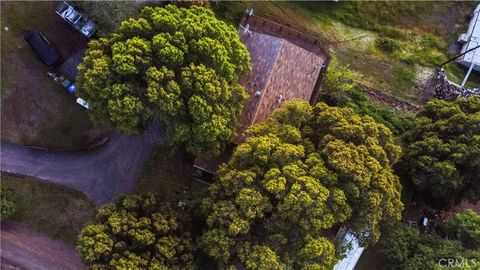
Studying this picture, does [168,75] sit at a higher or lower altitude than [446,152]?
lower

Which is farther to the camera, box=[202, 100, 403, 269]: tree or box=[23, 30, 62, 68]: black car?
box=[23, 30, 62, 68]: black car

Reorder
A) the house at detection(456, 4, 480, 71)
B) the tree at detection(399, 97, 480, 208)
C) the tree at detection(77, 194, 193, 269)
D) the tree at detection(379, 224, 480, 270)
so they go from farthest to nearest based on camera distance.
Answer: the house at detection(456, 4, 480, 71) < the tree at detection(399, 97, 480, 208) < the tree at detection(379, 224, 480, 270) < the tree at detection(77, 194, 193, 269)

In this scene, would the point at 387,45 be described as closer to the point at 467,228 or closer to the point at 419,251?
the point at 467,228

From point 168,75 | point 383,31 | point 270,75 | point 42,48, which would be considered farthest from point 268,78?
point 42,48

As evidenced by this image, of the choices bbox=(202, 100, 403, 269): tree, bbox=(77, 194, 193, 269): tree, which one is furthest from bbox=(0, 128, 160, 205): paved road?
bbox=(202, 100, 403, 269): tree

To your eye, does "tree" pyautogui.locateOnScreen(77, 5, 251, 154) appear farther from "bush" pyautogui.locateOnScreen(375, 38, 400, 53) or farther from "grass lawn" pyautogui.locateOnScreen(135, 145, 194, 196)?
"bush" pyautogui.locateOnScreen(375, 38, 400, 53)

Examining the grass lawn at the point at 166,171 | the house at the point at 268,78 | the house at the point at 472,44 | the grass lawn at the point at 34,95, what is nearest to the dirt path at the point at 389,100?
the house at the point at 268,78
